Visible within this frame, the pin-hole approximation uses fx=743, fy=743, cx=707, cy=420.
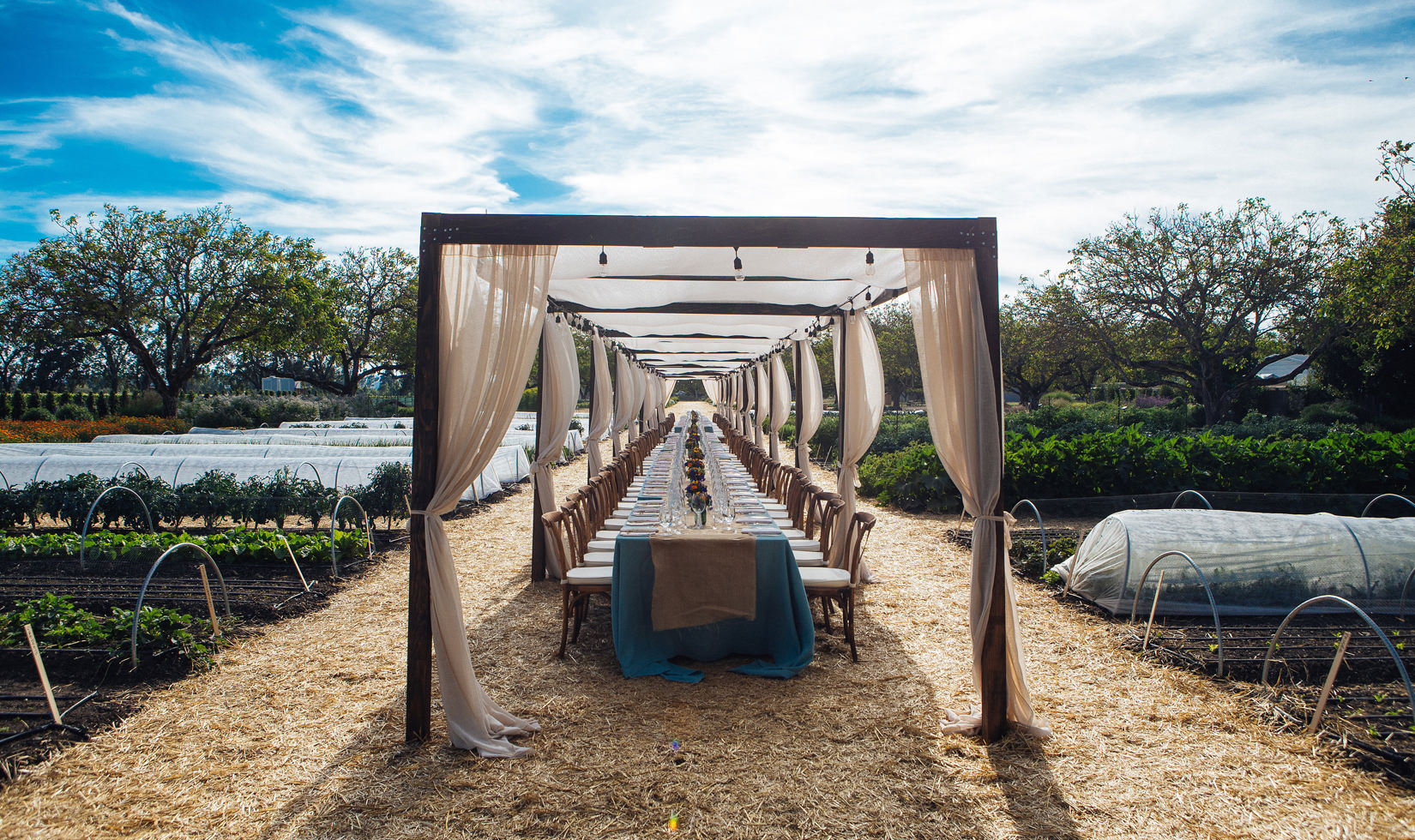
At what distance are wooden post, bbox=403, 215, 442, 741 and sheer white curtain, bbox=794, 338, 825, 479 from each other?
5959mm

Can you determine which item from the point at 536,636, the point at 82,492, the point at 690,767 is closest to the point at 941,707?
the point at 690,767

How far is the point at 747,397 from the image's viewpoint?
707 inches

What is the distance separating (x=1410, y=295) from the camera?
1082cm

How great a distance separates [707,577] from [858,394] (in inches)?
117

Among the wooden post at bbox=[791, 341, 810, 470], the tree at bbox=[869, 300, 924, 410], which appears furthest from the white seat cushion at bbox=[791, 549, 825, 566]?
the tree at bbox=[869, 300, 924, 410]

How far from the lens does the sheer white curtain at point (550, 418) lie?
6.35 m

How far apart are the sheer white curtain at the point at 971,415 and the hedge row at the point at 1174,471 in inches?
245

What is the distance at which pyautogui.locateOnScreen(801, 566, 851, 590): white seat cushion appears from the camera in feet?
14.8

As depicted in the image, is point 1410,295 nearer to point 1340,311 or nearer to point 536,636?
point 1340,311

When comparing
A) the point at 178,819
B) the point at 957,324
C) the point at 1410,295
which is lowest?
the point at 178,819

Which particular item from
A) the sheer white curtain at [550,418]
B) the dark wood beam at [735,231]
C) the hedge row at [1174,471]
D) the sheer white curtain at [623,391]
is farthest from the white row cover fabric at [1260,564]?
the sheer white curtain at [623,391]

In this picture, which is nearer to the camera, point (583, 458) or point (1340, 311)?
point (1340, 311)

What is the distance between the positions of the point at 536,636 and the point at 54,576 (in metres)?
4.45

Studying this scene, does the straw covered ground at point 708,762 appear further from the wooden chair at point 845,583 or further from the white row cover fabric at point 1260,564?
the white row cover fabric at point 1260,564
